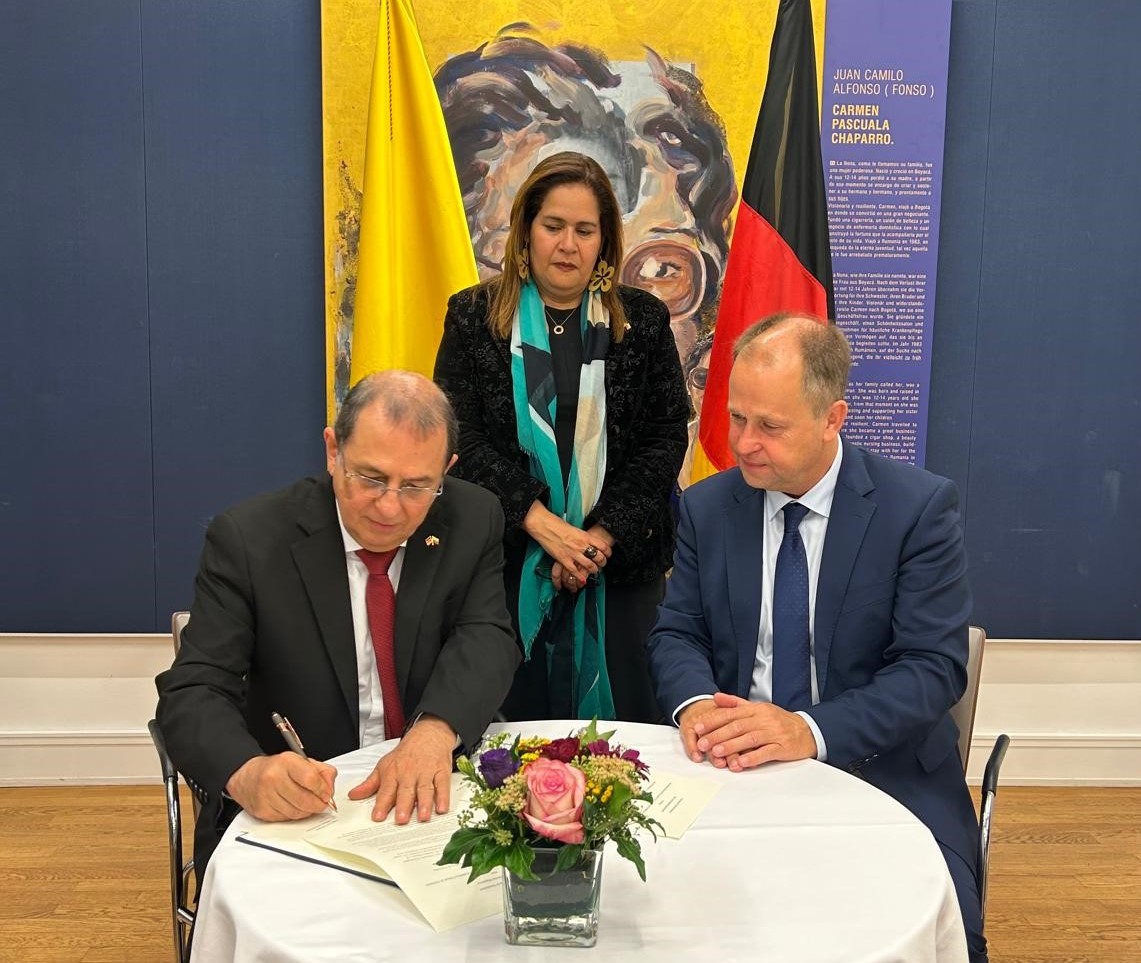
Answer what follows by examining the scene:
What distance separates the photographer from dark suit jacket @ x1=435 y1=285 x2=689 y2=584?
9.82 ft

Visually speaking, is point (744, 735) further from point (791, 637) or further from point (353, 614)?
point (353, 614)

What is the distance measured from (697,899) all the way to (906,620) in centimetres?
99

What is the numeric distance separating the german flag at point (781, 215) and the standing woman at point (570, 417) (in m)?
0.69

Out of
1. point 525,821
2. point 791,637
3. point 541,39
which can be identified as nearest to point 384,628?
point 791,637

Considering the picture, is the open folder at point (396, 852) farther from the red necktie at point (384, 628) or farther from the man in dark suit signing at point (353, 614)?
the red necktie at point (384, 628)

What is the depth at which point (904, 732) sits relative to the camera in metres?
2.23

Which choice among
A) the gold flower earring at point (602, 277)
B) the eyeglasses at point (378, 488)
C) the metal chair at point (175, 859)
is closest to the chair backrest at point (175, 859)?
the metal chair at point (175, 859)

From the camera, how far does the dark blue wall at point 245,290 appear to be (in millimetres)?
3980

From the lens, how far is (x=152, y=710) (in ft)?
14.1

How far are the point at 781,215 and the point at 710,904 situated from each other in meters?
2.72

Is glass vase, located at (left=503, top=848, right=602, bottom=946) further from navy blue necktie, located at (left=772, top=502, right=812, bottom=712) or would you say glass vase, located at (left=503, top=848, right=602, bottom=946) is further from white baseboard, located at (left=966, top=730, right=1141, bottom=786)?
white baseboard, located at (left=966, top=730, right=1141, bottom=786)

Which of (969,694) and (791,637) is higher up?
(791,637)

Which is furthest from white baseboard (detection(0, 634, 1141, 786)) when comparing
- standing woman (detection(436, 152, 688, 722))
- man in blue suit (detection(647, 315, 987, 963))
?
man in blue suit (detection(647, 315, 987, 963))

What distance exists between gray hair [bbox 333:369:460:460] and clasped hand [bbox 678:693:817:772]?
717 mm
